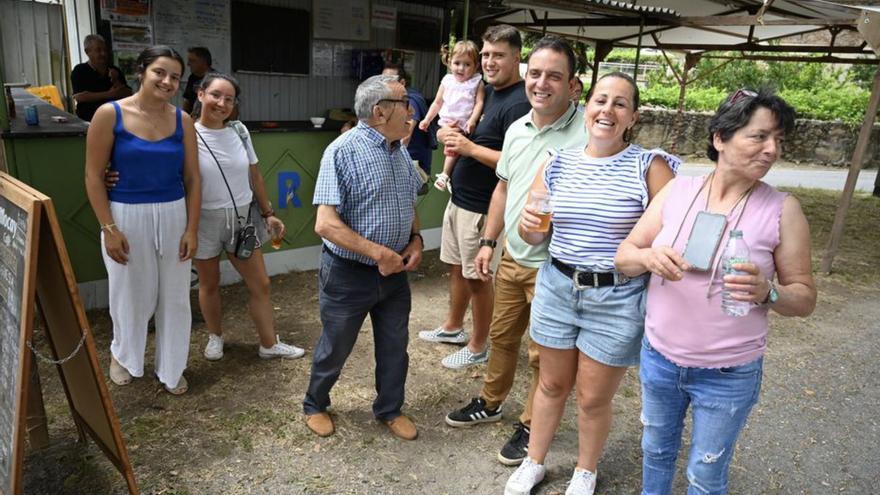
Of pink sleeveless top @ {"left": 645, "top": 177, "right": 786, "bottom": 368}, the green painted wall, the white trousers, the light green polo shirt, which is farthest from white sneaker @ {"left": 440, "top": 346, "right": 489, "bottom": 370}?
the green painted wall

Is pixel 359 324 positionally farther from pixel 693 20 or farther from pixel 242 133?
pixel 693 20

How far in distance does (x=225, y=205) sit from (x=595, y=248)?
2118 mm

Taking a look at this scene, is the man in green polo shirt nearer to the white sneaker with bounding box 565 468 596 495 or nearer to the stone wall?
the white sneaker with bounding box 565 468 596 495

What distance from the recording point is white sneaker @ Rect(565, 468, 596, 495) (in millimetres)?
2533

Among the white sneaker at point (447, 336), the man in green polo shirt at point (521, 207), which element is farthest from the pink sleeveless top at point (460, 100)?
the man in green polo shirt at point (521, 207)

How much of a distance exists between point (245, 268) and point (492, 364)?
1532mm

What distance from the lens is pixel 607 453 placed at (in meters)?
2.98

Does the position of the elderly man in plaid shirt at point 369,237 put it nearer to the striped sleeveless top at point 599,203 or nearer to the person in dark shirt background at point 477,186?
the person in dark shirt background at point 477,186

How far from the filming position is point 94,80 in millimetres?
5777

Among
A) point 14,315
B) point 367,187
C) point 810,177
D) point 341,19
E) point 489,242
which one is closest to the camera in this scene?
point 14,315

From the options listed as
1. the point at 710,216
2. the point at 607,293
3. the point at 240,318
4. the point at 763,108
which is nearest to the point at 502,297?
the point at 607,293

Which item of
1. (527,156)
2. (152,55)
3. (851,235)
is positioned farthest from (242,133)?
(851,235)

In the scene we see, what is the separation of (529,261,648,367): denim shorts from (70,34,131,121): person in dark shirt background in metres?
5.18

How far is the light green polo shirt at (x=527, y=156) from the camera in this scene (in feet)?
8.30
